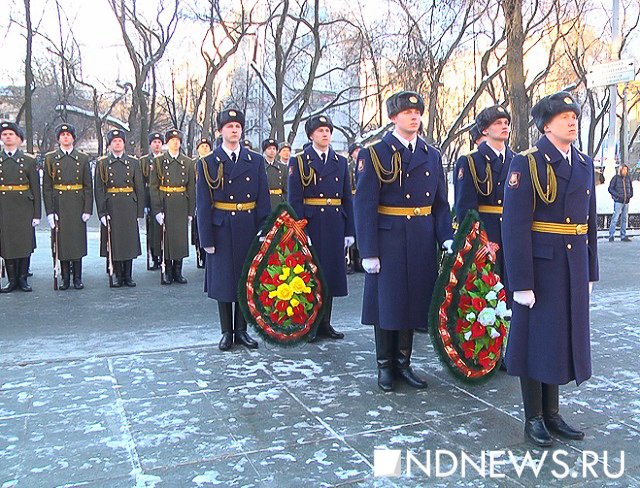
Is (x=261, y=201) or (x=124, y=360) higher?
(x=261, y=201)

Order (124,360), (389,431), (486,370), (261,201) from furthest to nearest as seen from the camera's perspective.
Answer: (261,201)
(124,360)
(486,370)
(389,431)

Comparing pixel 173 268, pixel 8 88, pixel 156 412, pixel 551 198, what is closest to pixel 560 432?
pixel 551 198

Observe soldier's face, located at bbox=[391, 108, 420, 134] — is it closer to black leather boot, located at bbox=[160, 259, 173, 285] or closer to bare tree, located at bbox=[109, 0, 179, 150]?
black leather boot, located at bbox=[160, 259, 173, 285]

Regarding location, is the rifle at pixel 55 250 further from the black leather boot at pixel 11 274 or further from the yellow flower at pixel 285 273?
the yellow flower at pixel 285 273

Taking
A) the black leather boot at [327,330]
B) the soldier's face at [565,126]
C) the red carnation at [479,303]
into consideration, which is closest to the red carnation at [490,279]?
the red carnation at [479,303]

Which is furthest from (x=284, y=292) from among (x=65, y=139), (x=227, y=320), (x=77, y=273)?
(x=77, y=273)

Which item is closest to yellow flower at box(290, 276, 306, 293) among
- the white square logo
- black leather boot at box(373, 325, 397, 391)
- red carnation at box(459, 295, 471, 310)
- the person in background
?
black leather boot at box(373, 325, 397, 391)

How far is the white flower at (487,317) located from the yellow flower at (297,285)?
1.51 meters

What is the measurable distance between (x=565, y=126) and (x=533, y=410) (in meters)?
1.50

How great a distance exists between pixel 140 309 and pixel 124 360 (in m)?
1.96

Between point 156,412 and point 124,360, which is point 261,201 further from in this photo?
point 156,412

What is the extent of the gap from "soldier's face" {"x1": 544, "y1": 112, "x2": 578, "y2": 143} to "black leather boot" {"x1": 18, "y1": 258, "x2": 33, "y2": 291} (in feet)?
21.6

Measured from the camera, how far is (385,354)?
180 inches

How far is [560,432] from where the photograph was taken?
363cm
